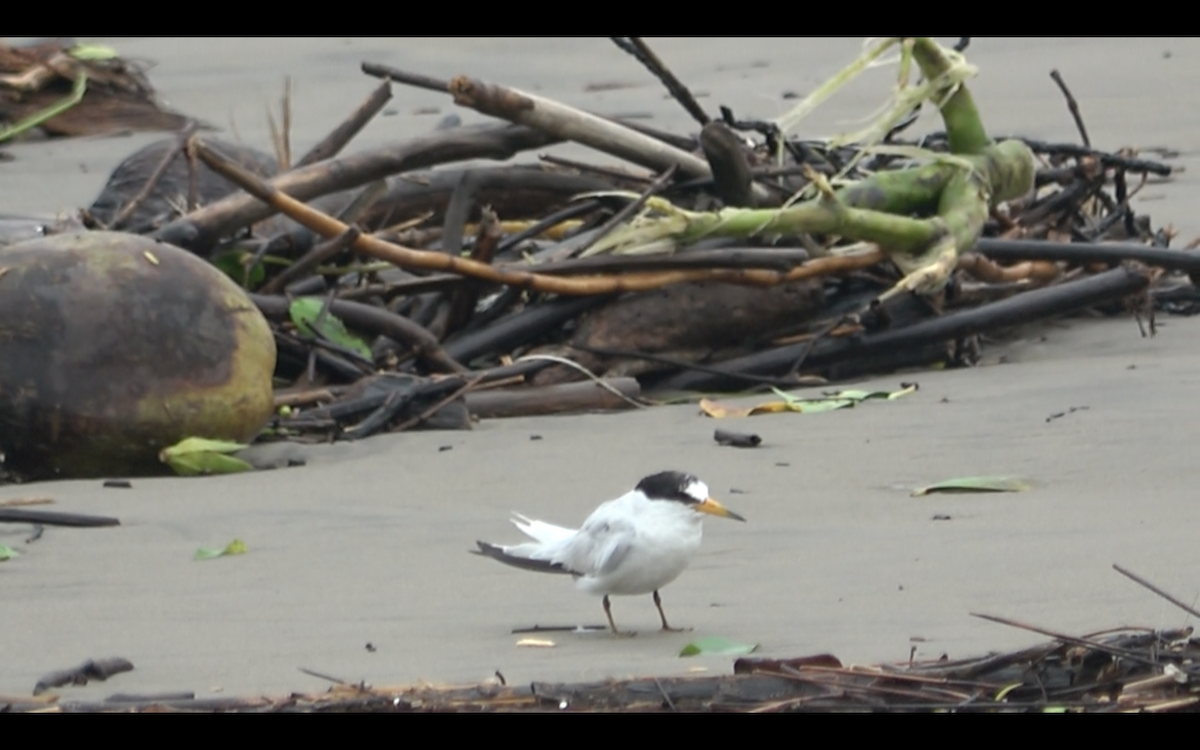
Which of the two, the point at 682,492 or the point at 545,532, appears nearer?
the point at 682,492

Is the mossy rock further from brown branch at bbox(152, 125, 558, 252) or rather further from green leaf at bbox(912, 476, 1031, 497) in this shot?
green leaf at bbox(912, 476, 1031, 497)

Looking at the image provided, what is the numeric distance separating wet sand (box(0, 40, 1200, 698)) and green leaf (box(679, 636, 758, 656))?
0.04 m

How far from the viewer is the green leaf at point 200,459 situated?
18.5ft

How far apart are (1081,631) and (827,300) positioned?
3.67 m

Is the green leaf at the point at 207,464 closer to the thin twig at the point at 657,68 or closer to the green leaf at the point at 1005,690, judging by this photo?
the thin twig at the point at 657,68

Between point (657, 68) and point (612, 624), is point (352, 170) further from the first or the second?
point (612, 624)

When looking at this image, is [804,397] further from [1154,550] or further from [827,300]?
[1154,550]

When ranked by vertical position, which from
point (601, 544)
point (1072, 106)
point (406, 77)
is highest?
point (406, 77)

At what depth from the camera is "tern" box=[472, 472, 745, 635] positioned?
394cm

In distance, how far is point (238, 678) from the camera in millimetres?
3412

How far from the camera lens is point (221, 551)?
455 centimetres

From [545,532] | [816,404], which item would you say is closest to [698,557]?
[545,532]

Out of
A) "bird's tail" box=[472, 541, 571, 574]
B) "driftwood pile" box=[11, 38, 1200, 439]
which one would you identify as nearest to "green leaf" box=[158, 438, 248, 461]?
"driftwood pile" box=[11, 38, 1200, 439]

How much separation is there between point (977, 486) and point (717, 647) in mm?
1610
